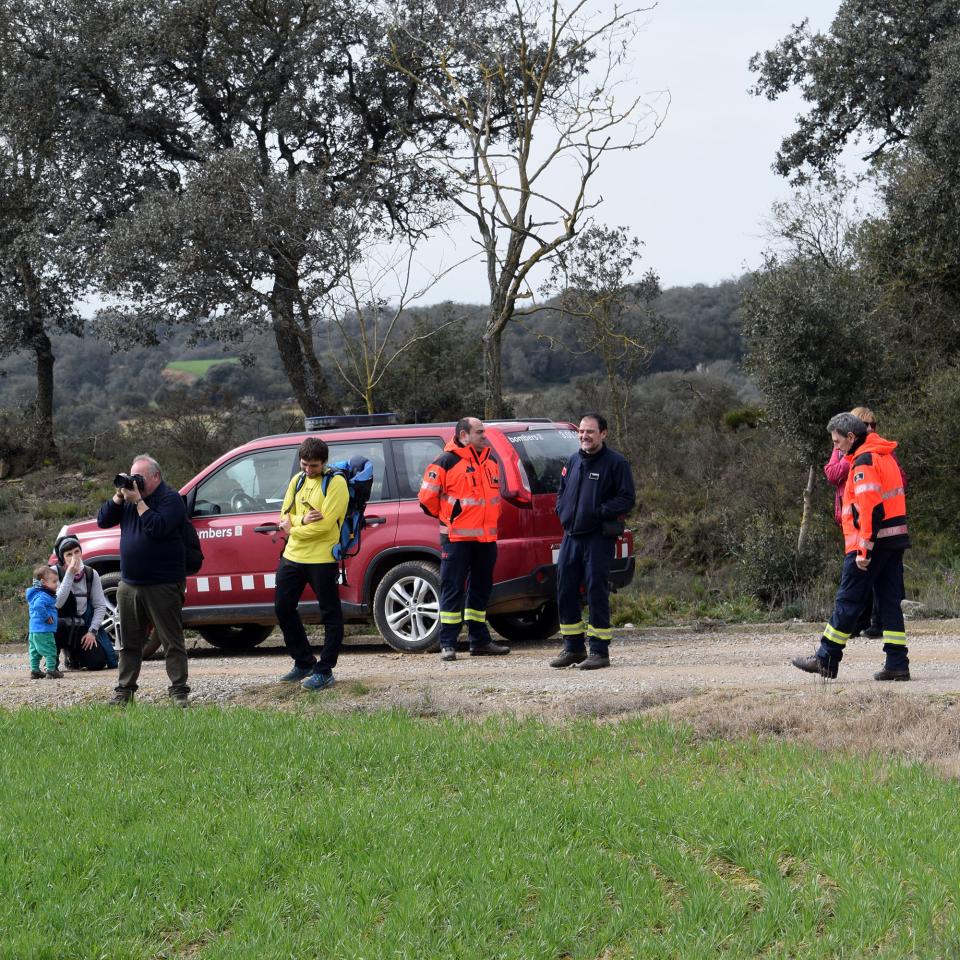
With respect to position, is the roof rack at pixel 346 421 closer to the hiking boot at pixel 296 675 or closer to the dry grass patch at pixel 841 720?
the hiking boot at pixel 296 675

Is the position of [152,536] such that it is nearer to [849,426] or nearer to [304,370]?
[849,426]

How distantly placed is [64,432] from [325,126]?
11.8 meters

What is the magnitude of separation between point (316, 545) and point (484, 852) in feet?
14.8

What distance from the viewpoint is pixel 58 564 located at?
39.8ft

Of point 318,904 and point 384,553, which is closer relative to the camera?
point 318,904

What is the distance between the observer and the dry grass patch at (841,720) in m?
6.68

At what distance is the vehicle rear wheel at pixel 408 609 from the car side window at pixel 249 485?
4.29ft

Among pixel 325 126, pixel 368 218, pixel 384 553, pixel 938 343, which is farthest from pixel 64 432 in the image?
pixel 384 553

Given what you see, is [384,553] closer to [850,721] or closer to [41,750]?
[41,750]

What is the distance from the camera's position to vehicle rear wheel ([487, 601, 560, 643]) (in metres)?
12.9

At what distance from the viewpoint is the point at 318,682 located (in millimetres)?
9516

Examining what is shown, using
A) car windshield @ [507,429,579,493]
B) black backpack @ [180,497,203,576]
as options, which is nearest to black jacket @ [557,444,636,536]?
car windshield @ [507,429,579,493]

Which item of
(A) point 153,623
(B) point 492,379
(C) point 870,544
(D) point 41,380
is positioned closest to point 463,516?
(A) point 153,623

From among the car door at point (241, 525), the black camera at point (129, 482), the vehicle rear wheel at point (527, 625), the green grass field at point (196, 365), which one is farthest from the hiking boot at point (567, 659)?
the green grass field at point (196, 365)
